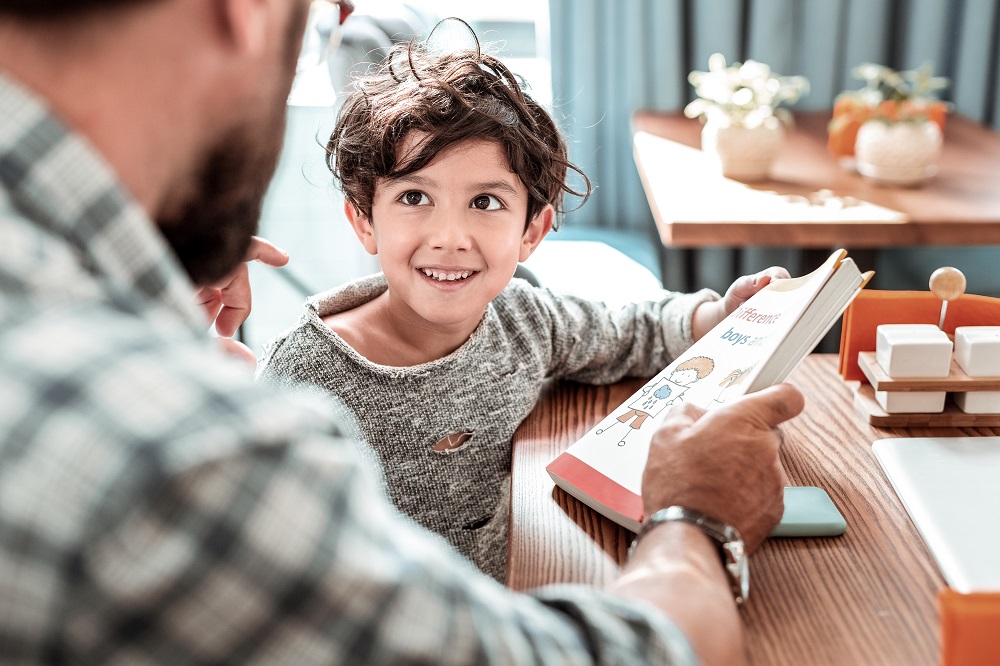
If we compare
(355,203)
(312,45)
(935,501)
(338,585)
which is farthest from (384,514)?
(312,45)

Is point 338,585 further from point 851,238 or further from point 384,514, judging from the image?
point 851,238

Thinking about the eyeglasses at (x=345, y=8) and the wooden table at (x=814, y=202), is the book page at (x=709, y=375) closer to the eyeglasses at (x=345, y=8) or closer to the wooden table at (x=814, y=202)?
the wooden table at (x=814, y=202)

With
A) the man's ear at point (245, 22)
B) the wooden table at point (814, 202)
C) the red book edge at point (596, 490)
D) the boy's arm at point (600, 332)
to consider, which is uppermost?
the man's ear at point (245, 22)

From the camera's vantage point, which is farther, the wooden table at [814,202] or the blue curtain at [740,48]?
the blue curtain at [740,48]

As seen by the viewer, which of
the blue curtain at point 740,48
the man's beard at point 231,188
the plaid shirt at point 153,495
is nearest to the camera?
the plaid shirt at point 153,495

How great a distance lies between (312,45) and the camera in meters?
2.71

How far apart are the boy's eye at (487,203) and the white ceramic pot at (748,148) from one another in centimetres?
91

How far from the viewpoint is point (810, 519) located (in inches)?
33.4

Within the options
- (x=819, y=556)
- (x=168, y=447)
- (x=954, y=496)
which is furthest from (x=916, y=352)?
(x=168, y=447)

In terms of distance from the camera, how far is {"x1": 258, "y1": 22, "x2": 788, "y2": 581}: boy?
3.92 ft

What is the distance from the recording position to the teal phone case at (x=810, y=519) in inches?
33.1

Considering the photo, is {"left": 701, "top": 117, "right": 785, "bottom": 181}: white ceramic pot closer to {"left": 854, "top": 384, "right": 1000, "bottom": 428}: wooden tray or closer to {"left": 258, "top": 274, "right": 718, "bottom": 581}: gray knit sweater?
{"left": 258, "top": 274, "right": 718, "bottom": 581}: gray knit sweater

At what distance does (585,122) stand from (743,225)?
125 centimetres

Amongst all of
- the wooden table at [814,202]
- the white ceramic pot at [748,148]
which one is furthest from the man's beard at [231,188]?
the white ceramic pot at [748,148]
